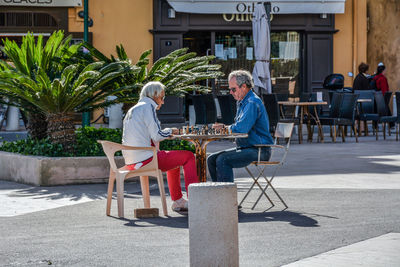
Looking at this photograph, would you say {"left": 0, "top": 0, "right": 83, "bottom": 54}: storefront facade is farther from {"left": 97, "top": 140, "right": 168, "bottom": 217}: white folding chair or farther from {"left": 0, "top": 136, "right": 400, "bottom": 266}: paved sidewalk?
{"left": 97, "top": 140, "right": 168, "bottom": 217}: white folding chair

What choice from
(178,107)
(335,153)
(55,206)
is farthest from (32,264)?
(178,107)

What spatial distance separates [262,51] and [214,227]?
13.1m

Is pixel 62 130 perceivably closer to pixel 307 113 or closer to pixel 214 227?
pixel 214 227

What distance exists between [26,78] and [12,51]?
113cm

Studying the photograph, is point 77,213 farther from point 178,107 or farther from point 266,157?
point 178,107

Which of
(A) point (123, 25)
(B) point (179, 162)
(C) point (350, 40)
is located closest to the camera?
(B) point (179, 162)

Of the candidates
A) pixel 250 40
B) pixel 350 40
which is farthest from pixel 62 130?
pixel 350 40

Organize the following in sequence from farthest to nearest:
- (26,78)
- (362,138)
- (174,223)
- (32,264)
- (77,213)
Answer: (362,138), (26,78), (77,213), (174,223), (32,264)

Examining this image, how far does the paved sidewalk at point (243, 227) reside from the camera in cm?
590

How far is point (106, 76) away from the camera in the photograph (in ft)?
36.6

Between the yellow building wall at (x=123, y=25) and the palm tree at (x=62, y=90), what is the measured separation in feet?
32.9

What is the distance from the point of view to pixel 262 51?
58.6 feet

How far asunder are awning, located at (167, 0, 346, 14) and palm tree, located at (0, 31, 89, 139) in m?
9.28

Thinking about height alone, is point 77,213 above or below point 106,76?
below
